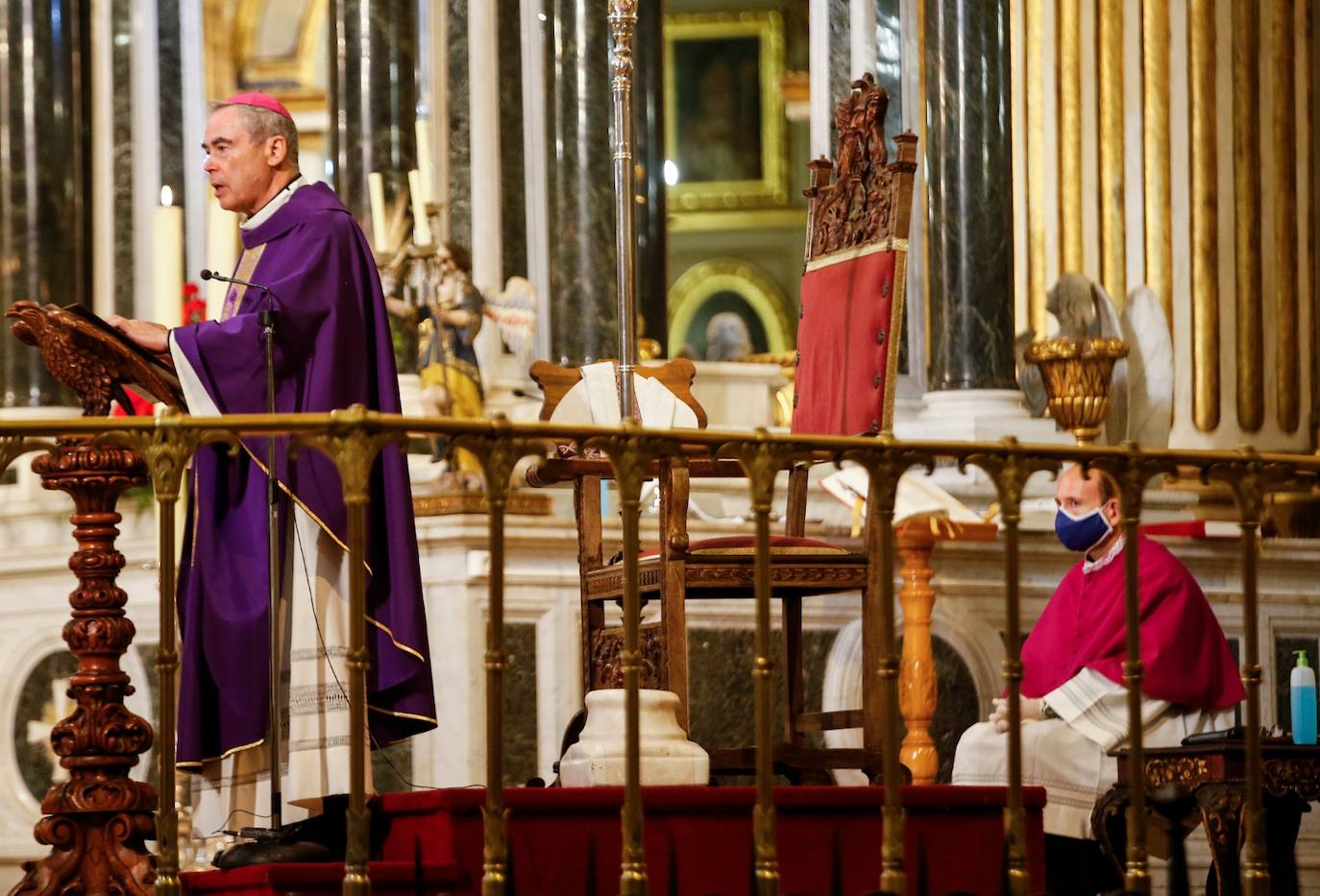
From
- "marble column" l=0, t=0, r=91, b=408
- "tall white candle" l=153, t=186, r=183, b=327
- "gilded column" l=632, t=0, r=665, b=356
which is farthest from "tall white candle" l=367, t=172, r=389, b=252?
"tall white candle" l=153, t=186, r=183, b=327

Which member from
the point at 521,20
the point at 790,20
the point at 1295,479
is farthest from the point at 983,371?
the point at 790,20

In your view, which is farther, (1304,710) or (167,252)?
(1304,710)

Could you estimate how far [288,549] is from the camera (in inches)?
192

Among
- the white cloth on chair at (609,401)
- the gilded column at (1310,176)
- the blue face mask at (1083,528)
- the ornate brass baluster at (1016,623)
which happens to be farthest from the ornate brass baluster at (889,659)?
the gilded column at (1310,176)

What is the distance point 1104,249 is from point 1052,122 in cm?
56

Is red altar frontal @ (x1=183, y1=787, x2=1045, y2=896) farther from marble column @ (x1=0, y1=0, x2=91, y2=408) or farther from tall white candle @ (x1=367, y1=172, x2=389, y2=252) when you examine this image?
marble column @ (x1=0, y1=0, x2=91, y2=408)

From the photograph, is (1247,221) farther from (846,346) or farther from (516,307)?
(846,346)

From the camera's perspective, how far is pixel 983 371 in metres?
8.54

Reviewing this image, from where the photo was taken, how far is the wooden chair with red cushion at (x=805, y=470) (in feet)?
17.9

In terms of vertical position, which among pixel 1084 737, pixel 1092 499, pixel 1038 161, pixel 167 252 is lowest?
pixel 1084 737

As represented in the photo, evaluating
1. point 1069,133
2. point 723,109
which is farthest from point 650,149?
point 723,109

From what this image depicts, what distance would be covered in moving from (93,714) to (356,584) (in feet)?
2.57

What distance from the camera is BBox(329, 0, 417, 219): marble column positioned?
8312 mm

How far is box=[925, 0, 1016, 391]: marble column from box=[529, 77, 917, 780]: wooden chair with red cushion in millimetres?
2315
